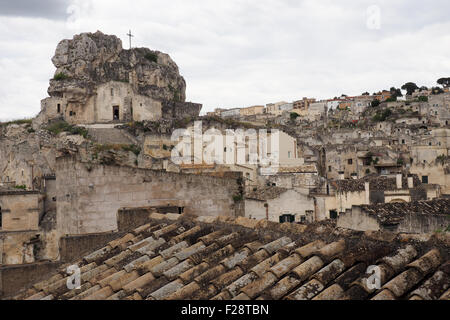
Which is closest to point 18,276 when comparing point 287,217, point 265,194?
point 287,217

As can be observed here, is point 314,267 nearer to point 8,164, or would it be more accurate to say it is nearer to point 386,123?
point 8,164

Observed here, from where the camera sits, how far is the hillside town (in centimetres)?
547

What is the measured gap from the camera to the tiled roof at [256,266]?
4.82 m

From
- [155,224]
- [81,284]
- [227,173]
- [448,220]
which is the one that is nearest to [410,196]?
[448,220]

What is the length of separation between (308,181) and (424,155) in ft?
87.4

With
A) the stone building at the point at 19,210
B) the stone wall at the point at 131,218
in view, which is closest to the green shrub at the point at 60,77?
the stone building at the point at 19,210

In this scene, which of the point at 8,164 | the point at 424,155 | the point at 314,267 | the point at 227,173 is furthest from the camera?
the point at 424,155

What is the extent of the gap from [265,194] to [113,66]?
125 feet

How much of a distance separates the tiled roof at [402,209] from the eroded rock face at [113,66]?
133 feet

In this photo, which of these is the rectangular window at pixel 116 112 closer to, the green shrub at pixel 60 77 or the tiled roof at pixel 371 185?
the green shrub at pixel 60 77

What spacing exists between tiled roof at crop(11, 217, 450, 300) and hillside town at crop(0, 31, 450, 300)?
0.02 m

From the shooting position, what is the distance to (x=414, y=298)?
4.29 m

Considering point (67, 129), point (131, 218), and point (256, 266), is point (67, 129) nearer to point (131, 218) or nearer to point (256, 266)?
point (131, 218)

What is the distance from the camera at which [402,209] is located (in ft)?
70.9
